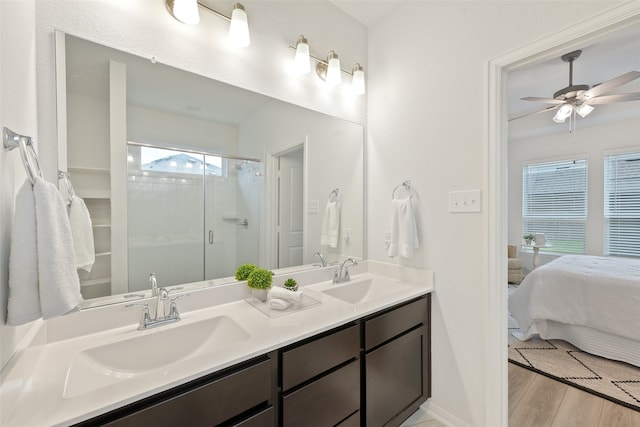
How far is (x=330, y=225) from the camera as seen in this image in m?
1.93

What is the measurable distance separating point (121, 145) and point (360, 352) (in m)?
1.40

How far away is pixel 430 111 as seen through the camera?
1678mm

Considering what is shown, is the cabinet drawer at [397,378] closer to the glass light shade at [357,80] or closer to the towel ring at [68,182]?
the towel ring at [68,182]

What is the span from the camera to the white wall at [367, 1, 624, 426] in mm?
1413

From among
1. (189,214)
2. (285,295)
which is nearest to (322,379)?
(285,295)

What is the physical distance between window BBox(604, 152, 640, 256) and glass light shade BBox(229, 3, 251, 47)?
197 inches

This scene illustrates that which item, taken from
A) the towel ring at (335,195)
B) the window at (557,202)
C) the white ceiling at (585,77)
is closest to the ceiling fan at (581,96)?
the white ceiling at (585,77)

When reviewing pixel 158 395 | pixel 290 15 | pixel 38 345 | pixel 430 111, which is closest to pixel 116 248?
pixel 38 345

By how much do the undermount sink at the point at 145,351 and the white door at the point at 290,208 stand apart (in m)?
0.59

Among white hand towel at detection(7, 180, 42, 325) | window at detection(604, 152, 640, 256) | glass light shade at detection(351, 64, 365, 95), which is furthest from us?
window at detection(604, 152, 640, 256)

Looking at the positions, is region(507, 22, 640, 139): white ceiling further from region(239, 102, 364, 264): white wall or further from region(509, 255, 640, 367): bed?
region(509, 255, 640, 367): bed

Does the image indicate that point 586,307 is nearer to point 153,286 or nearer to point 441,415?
point 441,415

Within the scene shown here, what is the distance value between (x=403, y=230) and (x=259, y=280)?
92 cm

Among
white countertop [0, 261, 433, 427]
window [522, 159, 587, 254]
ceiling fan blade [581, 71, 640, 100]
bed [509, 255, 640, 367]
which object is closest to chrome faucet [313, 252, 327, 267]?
white countertop [0, 261, 433, 427]
